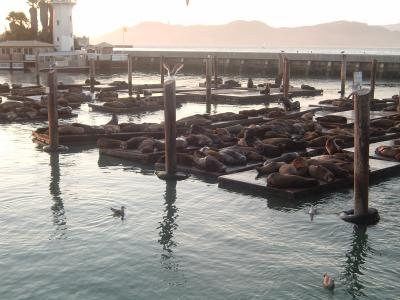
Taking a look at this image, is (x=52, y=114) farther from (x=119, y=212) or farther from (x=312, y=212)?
(x=312, y=212)

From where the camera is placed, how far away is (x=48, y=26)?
84812 mm

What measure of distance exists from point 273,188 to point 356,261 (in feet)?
12.0

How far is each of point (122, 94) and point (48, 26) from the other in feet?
164

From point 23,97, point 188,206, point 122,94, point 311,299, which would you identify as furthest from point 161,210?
point 122,94

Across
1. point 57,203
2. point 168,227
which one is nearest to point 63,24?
point 57,203

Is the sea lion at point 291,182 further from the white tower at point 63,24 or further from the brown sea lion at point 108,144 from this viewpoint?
the white tower at point 63,24

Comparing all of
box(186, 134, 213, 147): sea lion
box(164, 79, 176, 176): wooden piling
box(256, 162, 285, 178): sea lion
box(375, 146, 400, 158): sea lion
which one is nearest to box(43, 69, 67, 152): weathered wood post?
box(186, 134, 213, 147): sea lion

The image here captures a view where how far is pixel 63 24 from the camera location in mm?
70438

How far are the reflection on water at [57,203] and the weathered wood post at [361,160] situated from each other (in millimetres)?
5640

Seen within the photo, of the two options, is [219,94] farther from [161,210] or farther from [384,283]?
[384,283]

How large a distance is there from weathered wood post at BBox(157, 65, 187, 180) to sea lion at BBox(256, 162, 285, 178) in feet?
6.68

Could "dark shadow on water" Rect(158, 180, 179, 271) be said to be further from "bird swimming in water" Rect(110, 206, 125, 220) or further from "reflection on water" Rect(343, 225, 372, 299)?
"reflection on water" Rect(343, 225, 372, 299)

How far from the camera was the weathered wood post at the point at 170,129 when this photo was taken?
1423cm

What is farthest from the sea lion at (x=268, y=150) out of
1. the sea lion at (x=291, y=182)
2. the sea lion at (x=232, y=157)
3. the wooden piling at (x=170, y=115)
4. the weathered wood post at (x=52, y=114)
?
the weathered wood post at (x=52, y=114)
